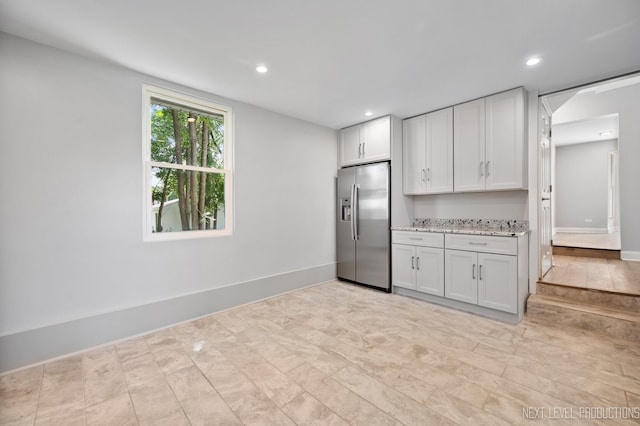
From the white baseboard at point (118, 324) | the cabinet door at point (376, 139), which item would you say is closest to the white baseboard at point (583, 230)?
the cabinet door at point (376, 139)

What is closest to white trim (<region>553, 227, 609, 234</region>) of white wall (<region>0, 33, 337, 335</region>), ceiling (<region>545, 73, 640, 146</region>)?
ceiling (<region>545, 73, 640, 146</region>)

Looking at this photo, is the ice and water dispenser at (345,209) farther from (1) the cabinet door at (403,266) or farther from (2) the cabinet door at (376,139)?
(1) the cabinet door at (403,266)

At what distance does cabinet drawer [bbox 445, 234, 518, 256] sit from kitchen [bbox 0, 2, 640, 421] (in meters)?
0.54

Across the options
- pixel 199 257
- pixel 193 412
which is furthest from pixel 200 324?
pixel 193 412

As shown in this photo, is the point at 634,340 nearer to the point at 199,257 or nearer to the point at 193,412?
the point at 193,412

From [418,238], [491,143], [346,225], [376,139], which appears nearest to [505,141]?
[491,143]

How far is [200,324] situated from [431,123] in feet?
12.4

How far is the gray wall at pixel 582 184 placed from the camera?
6.66 metres

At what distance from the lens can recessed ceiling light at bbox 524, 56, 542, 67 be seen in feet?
7.97

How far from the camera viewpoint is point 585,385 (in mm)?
1846

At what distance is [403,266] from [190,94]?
11.1ft

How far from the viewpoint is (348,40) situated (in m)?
2.19

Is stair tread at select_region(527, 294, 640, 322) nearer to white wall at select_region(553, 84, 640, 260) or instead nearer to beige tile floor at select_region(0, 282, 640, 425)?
beige tile floor at select_region(0, 282, 640, 425)

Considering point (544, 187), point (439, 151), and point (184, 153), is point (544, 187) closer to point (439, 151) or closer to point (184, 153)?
point (439, 151)
